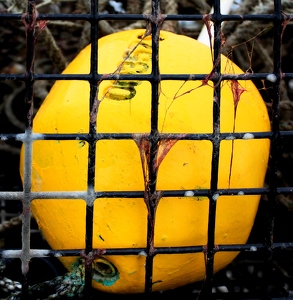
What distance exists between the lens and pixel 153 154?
26.1 inches

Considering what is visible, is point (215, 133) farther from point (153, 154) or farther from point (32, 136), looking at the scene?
point (32, 136)

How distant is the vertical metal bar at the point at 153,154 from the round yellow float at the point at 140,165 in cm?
2

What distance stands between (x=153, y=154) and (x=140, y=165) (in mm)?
53

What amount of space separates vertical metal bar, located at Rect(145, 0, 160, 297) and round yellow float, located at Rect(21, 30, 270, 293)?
23 millimetres

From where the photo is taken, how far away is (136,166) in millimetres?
712

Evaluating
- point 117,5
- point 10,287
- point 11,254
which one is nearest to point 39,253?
point 11,254

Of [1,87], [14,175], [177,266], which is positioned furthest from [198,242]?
[1,87]

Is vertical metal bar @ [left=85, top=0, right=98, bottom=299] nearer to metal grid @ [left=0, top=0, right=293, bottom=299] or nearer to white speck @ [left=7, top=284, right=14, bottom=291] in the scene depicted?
metal grid @ [left=0, top=0, right=293, bottom=299]

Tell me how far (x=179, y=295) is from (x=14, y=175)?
1.70ft

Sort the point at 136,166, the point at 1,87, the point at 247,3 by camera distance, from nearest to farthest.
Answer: the point at 136,166 → the point at 247,3 → the point at 1,87

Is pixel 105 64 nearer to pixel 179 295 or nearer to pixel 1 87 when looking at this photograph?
pixel 179 295

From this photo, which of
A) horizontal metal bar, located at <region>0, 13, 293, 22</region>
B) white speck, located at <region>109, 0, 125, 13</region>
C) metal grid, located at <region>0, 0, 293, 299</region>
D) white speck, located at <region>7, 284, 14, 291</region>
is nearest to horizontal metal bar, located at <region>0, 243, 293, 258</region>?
metal grid, located at <region>0, 0, 293, 299</region>

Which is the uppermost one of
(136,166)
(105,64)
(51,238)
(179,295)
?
(105,64)

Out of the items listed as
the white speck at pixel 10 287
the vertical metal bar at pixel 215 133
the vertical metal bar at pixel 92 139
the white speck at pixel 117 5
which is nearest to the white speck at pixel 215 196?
the vertical metal bar at pixel 215 133
